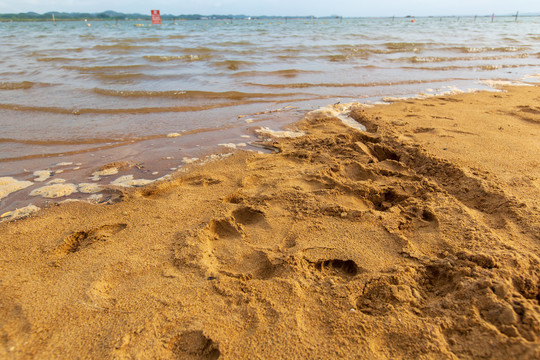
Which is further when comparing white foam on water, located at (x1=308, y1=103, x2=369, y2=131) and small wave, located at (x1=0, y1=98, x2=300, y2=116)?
small wave, located at (x1=0, y1=98, x2=300, y2=116)

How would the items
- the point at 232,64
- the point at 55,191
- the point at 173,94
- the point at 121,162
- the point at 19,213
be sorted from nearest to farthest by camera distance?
the point at 19,213
the point at 55,191
the point at 121,162
the point at 173,94
the point at 232,64

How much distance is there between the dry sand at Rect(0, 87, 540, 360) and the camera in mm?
1400

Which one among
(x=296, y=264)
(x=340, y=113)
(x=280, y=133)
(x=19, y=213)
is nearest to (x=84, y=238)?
(x=19, y=213)

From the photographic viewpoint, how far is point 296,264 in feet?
6.04

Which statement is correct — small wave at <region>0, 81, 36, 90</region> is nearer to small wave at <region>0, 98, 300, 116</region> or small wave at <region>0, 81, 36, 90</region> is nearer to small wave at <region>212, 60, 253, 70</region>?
small wave at <region>0, 98, 300, 116</region>

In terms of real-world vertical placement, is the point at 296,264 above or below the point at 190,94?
below

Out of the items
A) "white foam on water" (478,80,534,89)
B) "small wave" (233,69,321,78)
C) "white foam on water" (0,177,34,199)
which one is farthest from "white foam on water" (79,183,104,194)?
"white foam on water" (478,80,534,89)

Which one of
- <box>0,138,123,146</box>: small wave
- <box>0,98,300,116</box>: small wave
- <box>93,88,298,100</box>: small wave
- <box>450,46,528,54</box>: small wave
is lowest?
<box>0,138,123,146</box>: small wave

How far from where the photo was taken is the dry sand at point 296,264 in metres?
1.40

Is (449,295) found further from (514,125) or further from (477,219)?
(514,125)

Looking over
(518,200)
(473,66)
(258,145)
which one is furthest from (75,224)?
(473,66)

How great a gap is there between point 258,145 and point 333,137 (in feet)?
2.99

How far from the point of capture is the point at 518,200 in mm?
2260

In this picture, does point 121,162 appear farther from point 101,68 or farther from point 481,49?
point 481,49
